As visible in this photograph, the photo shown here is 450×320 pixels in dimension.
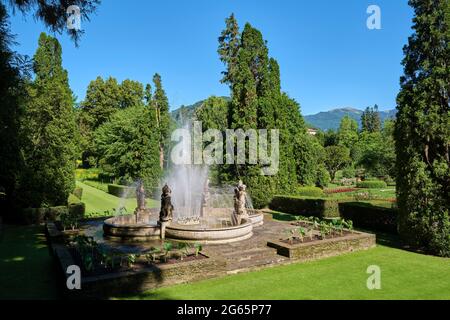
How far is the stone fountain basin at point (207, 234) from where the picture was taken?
13953 mm

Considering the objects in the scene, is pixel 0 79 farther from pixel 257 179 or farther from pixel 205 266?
pixel 257 179

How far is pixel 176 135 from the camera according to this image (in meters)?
40.9

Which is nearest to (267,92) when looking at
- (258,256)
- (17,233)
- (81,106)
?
(258,256)

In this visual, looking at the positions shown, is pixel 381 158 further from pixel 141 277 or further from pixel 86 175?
pixel 141 277

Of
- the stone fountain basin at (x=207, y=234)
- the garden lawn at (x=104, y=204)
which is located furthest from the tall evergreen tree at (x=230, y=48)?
the stone fountain basin at (x=207, y=234)

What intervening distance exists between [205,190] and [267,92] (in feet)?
35.7

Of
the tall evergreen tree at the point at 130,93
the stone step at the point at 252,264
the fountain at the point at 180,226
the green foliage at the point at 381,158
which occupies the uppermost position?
the tall evergreen tree at the point at 130,93

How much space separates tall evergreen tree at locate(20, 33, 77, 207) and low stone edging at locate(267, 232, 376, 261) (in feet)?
45.7

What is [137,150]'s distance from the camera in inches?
1555

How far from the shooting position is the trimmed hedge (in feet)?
56.5

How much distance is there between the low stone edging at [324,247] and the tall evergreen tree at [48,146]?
45.7 feet

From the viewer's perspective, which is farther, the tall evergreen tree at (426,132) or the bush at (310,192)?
the bush at (310,192)

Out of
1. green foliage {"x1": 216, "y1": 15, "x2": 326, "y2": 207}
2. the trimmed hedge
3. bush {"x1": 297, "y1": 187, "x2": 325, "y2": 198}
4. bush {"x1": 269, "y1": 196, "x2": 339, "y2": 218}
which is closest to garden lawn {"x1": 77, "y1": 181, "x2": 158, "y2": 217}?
green foliage {"x1": 216, "y1": 15, "x2": 326, "y2": 207}

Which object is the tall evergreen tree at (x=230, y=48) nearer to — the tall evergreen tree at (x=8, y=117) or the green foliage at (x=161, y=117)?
the green foliage at (x=161, y=117)
